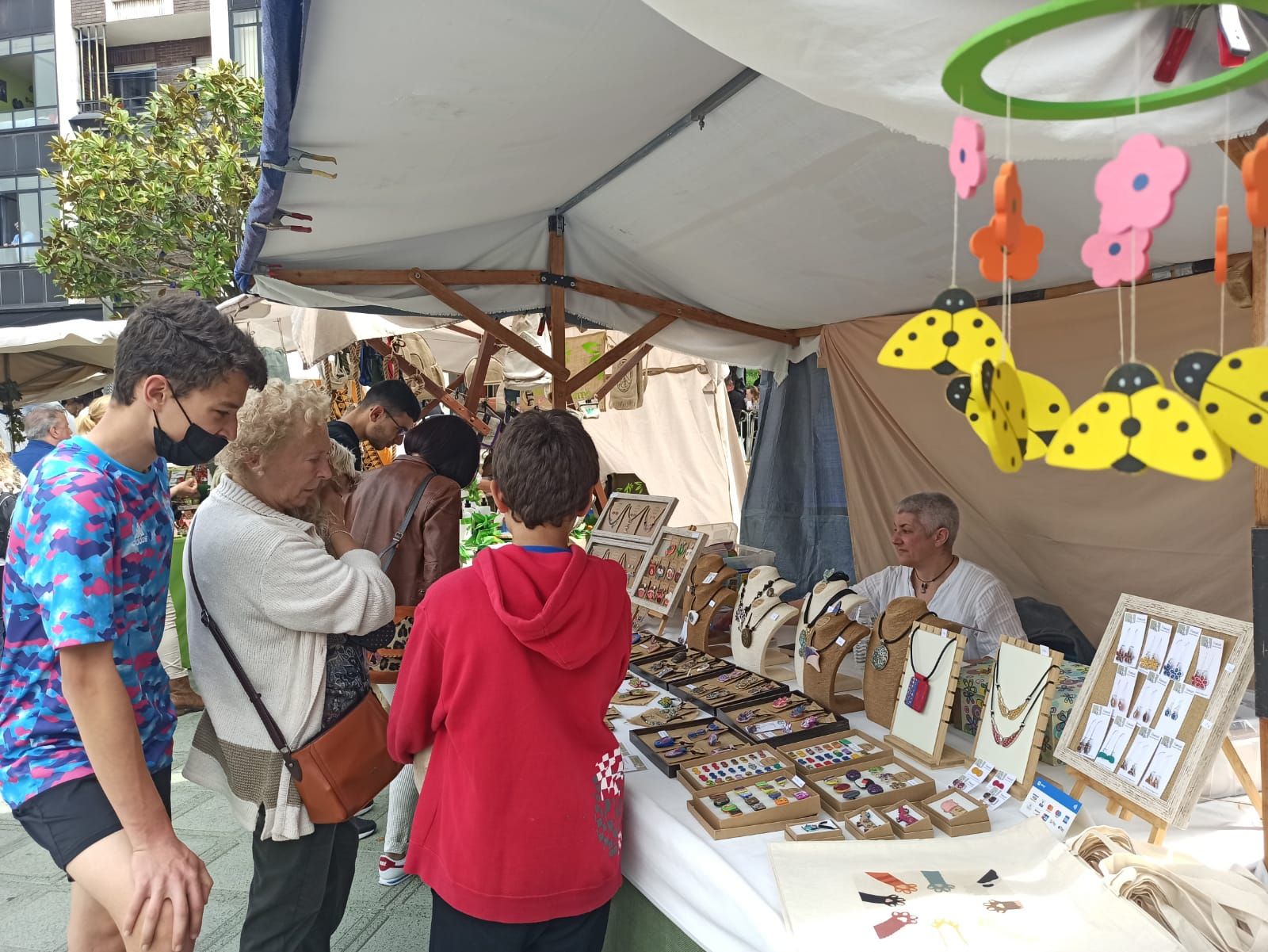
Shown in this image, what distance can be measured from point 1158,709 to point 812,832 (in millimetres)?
607

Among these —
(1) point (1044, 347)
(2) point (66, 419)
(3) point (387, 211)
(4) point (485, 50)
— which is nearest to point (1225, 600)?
(1) point (1044, 347)

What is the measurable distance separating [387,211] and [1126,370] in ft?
9.28

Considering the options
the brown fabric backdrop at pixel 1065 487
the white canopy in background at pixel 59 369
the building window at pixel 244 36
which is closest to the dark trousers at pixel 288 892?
the brown fabric backdrop at pixel 1065 487

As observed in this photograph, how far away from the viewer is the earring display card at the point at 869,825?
139 centimetres

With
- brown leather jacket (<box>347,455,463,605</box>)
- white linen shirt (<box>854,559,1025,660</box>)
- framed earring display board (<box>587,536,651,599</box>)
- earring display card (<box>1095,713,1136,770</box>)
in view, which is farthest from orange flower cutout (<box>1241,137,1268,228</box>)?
framed earring display board (<box>587,536,651,599</box>)

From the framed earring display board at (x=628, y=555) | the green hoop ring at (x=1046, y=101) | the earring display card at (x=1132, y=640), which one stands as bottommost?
the framed earring display board at (x=628, y=555)

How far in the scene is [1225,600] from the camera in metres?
2.79

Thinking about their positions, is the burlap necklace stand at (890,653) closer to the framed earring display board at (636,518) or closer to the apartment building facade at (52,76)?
the framed earring display board at (636,518)

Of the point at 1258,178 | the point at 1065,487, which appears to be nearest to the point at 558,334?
the point at 1065,487

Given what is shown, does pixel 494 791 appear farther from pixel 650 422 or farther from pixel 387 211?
pixel 650 422

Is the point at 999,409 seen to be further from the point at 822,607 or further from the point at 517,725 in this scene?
the point at 822,607

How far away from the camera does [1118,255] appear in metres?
0.73

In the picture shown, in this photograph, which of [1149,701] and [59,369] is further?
[59,369]

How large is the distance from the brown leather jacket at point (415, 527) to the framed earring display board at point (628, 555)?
0.62 metres
